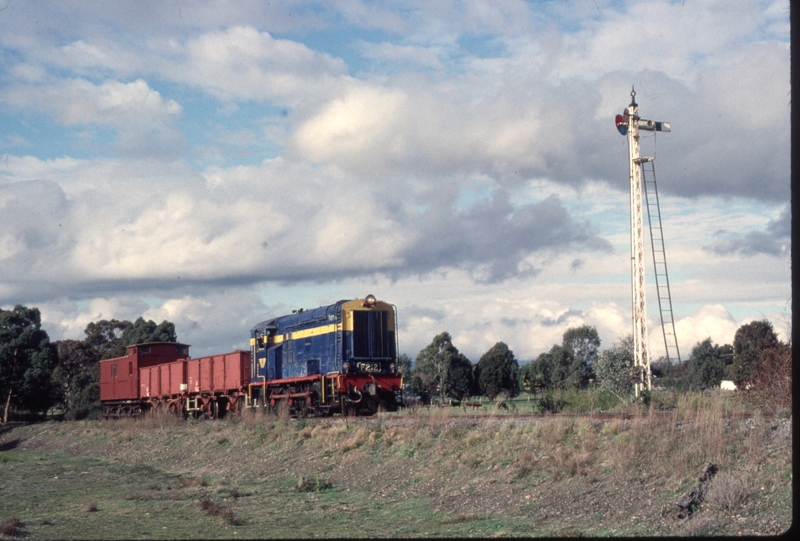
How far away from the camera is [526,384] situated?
8094cm

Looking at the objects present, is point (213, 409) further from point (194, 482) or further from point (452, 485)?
point (452, 485)

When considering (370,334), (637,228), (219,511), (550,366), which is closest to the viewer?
(219,511)

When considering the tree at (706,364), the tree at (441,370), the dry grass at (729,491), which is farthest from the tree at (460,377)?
the dry grass at (729,491)

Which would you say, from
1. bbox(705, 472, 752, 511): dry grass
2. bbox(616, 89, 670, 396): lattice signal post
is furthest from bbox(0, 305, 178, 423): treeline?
bbox(705, 472, 752, 511): dry grass

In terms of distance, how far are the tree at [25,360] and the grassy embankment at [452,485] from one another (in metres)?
39.8

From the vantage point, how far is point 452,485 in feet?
55.5

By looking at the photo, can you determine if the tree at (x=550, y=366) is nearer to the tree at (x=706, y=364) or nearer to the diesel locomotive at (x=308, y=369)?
the tree at (x=706, y=364)

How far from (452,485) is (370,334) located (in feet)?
44.2

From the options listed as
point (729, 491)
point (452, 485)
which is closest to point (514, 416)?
point (452, 485)

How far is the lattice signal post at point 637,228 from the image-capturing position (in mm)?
36000

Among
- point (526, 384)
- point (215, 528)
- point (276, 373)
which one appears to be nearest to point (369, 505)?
point (215, 528)

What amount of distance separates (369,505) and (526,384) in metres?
66.2

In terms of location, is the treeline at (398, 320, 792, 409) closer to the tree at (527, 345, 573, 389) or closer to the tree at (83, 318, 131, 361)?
the tree at (527, 345, 573, 389)

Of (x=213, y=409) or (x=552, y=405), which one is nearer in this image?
(x=552, y=405)
